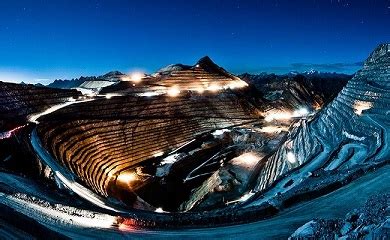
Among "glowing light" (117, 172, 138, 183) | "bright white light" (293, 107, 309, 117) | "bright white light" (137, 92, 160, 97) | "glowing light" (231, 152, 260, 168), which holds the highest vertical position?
"bright white light" (137, 92, 160, 97)

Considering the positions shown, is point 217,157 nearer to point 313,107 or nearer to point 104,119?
point 104,119

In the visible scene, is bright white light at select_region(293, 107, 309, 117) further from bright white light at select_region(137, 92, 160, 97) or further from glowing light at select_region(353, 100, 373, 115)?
glowing light at select_region(353, 100, 373, 115)

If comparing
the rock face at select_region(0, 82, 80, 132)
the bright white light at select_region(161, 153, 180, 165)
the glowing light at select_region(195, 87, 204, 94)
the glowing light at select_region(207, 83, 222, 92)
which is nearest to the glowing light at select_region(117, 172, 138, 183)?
the bright white light at select_region(161, 153, 180, 165)

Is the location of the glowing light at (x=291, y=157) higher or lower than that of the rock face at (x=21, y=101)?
lower

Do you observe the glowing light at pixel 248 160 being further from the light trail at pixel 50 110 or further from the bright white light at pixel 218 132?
the light trail at pixel 50 110

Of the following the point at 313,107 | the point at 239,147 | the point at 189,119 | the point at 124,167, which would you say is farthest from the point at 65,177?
the point at 313,107

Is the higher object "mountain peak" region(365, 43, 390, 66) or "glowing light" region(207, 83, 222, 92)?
Result: "mountain peak" region(365, 43, 390, 66)

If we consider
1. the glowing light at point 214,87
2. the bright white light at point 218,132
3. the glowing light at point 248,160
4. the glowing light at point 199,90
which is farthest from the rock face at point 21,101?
the glowing light at point 214,87
